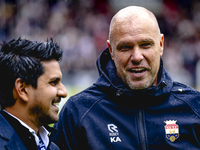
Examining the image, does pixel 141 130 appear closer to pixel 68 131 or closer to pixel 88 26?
pixel 68 131

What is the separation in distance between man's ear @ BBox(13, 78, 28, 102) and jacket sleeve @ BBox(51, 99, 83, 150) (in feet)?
1.52

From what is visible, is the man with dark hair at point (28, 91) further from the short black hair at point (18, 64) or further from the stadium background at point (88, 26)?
the stadium background at point (88, 26)

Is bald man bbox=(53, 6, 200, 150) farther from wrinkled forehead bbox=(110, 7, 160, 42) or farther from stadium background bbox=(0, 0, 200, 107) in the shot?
stadium background bbox=(0, 0, 200, 107)

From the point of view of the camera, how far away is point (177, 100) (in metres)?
2.40

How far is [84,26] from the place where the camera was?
1105 centimetres

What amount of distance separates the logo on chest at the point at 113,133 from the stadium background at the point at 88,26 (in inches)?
269

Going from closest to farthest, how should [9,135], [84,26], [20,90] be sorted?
[9,135] < [20,90] < [84,26]

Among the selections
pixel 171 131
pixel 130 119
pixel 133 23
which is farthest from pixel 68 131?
pixel 133 23

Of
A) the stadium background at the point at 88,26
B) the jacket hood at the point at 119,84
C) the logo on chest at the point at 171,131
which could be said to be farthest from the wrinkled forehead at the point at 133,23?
the stadium background at the point at 88,26

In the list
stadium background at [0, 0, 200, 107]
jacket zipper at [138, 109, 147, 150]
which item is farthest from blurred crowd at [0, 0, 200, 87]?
jacket zipper at [138, 109, 147, 150]

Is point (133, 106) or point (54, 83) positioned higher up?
point (54, 83)

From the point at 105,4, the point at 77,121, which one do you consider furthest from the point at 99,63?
the point at 105,4

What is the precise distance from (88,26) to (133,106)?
353 inches

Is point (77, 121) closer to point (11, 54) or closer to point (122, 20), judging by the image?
point (11, 54)
